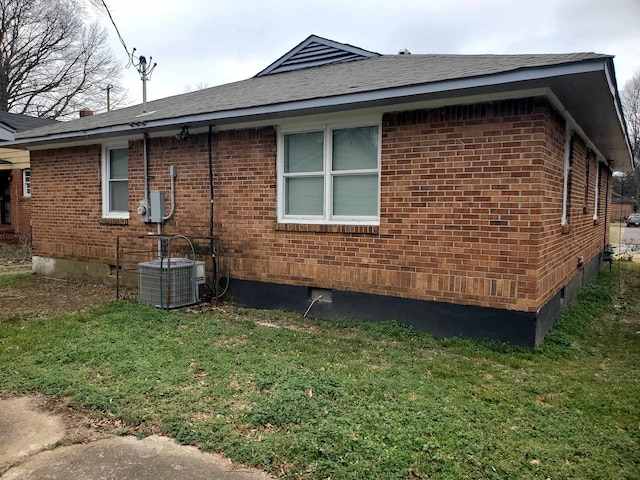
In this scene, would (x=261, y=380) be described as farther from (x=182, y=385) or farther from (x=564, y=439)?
(x=564, y=439)

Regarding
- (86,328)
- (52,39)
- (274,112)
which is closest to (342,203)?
(274,112)

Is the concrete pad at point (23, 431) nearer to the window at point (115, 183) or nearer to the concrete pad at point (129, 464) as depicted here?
the concrete pad at point (129, 464)

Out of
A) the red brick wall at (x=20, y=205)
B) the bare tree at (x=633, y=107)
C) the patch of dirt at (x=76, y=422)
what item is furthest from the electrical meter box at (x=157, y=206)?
the bare tree at (x=633, y=107)

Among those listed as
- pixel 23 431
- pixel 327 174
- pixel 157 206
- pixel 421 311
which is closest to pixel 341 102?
pixel 327 174

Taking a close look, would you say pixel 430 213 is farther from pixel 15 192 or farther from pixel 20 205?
pixel 15 192

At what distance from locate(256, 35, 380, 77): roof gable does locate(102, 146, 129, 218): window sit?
371 cm

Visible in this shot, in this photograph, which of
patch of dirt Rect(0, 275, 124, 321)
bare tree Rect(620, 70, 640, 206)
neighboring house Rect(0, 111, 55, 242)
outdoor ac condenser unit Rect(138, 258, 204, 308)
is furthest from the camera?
bare tree Rect(620, 70, 640, 206)

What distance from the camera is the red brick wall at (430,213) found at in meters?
5.02

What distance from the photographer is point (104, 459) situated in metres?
2.87

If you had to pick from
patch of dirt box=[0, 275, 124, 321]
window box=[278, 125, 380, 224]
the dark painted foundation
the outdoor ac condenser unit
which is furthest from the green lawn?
window box=[278, 125, 380, 224]

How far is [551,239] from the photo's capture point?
18.5ft

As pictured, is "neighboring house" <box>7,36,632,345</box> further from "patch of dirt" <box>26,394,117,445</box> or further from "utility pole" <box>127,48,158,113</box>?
"patch of dirt" <box>26,394,117,445</box>

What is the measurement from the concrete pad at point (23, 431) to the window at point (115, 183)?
5589mm

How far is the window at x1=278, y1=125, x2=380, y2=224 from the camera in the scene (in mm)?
6055
